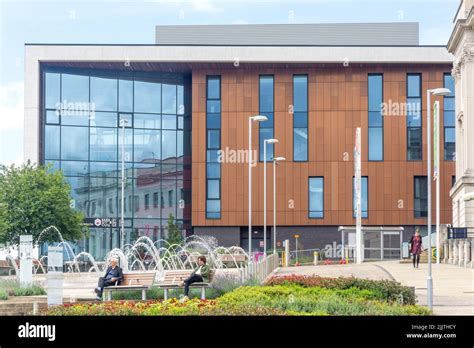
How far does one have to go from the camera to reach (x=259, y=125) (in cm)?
7225

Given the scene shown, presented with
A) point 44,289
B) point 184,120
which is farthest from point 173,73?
point 44,289

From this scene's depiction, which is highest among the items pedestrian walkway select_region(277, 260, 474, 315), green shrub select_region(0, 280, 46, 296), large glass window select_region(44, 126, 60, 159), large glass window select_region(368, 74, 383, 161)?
large glass window select_region(368, 74, 383, 161)

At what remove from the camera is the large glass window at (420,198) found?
70.6m

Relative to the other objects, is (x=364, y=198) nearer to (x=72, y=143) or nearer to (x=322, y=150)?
(x=322, y=150)

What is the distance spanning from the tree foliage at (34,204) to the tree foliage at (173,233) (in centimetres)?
1288

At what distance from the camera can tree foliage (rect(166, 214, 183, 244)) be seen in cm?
6819

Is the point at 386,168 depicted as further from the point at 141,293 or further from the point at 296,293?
the point at 296,293

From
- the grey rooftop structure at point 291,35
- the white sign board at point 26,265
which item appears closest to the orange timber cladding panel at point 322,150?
the grey rooftop structure at point 291,35

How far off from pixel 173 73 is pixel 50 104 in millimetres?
9404

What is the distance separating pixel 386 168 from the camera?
70.8 m

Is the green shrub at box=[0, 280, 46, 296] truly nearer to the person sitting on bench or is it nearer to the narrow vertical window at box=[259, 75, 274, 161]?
the person sitting on bench

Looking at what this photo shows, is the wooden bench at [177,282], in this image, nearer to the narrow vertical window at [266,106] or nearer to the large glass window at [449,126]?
the narrow vertical window at [266,106]

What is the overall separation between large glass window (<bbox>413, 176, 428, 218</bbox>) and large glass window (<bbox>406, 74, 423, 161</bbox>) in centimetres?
162

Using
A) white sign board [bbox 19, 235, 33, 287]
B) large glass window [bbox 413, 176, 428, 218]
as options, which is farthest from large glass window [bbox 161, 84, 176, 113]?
white sign board [bbox 19, 235, 33, 287]
